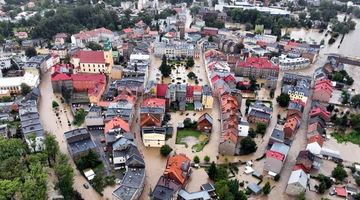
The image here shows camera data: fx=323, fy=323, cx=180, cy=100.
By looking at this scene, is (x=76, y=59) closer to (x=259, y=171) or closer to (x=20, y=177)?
(x=20, y=177)

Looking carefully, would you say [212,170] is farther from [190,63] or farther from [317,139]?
[190,63]

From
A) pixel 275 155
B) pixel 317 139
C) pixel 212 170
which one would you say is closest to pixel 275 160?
pixel 275 155

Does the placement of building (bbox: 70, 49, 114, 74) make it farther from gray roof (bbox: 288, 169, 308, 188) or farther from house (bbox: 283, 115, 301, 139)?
gray roof (bbox: 288, 169, 308, 188)

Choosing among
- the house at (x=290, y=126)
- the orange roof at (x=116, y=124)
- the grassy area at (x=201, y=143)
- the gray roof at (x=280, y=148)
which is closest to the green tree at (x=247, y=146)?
the gray roof at (x=280, y=148)

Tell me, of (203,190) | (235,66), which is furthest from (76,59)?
(203,190)

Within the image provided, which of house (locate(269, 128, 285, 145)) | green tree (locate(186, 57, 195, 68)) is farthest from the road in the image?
green tree (locate(186, 57, 195, 68))

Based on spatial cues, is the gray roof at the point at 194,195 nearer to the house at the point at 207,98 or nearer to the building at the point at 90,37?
the house at the point at 207,98
